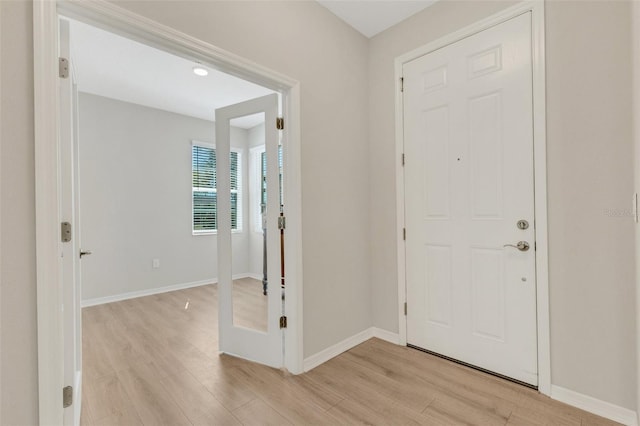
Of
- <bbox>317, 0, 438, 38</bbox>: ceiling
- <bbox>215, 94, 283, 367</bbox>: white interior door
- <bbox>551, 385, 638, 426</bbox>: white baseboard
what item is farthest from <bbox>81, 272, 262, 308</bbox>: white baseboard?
<bbox>551, 385, 638, 426</bbox>: white baseboard

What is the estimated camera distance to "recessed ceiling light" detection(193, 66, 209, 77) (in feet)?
10.6

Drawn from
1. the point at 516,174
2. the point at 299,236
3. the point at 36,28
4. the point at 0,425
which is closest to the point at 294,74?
the point at 299,236

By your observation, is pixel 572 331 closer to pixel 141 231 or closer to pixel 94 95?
pixel 141 231

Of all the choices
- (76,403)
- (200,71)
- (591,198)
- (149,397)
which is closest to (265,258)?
(149,397)

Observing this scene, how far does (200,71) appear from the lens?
3303 millimetres

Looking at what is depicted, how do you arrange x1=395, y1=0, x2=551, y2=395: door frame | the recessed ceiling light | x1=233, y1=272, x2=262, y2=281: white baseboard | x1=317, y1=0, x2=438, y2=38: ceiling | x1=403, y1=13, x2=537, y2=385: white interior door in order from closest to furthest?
x1=395, y1=0, x2=551, y2=395: door frame, x1=403, y1=13, x2=537, y2=385: white interior door, x1=317, y1=0, x2=438, y2=38: ceiling, x1=233, y1=272, x2=262, y2=281: white baseboard, the recessed ceiling light

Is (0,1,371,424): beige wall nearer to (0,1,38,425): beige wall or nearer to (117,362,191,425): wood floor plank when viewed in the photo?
(0,1,38,425): beige wall

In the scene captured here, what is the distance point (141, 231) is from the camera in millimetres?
4355

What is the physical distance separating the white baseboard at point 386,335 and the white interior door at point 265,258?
101 cm

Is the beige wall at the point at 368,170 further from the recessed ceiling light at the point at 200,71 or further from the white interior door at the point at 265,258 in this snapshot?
the recessed ceiling light at the point at 200,71

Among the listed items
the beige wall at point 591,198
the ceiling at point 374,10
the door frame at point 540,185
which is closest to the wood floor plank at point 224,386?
the door frame at point 540,185

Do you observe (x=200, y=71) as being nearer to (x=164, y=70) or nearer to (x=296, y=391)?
(x=164, y=70)

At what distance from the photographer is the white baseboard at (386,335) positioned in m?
2.60

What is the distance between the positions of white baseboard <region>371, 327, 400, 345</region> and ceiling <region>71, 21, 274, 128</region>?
222cm
